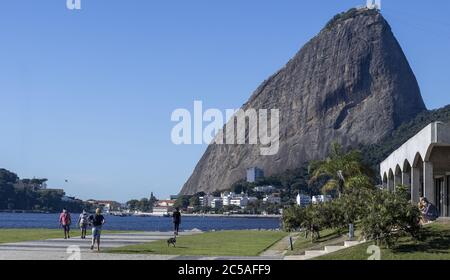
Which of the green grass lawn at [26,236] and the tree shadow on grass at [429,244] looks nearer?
the tree shadow on grass at [429,244]

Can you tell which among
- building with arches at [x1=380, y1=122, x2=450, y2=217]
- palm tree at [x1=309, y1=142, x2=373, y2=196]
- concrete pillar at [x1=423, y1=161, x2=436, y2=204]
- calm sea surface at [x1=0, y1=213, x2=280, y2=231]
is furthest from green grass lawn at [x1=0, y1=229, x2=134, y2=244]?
calm sea surface at [x1=0, y1=213, x2=280, y2=231]

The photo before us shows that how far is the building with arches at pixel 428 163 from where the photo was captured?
28.5 m

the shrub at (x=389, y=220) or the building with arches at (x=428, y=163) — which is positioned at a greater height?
the building with arches at (x=428, y=163)

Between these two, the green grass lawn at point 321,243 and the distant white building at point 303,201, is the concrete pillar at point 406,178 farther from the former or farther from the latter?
the green grass lawn at point 321,243

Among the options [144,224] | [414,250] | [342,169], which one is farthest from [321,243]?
[144,224]

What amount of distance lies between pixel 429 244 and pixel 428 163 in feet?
36.3

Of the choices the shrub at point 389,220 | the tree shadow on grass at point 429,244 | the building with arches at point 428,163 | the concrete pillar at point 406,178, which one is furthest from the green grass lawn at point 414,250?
the concrete pillar at point 406,178

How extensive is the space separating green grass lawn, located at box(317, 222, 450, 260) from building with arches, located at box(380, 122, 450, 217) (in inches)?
297

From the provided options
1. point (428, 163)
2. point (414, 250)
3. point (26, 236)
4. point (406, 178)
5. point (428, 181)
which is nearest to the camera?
point (414, 250)

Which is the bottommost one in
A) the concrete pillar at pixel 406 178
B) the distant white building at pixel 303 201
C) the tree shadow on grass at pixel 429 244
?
the tree shadow on grass at pixel 429 244

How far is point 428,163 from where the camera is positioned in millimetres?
30266

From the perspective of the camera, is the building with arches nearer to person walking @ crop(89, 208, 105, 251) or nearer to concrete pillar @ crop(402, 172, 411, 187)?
concrete pillar @ crop(402, 172, 411, 187)

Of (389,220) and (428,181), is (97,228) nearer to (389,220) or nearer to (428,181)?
(389,220)
